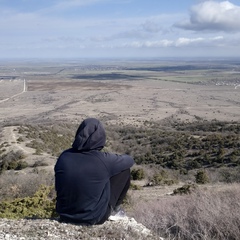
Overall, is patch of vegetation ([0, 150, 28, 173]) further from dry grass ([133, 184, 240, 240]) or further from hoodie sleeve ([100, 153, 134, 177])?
hoodie sleeve ([100, 153, 134, 177])

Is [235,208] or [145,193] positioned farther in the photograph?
[145,193]

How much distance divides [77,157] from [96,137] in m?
0.39

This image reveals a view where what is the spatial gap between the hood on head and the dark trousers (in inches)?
21.9

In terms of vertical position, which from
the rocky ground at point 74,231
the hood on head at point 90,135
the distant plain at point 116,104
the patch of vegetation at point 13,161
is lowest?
the distant plain at point 116,104

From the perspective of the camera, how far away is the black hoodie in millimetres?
4242

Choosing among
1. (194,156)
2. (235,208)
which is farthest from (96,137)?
(194,156)

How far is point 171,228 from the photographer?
559 cm

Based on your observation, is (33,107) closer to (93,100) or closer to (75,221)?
(93,100)

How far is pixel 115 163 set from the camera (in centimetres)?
440

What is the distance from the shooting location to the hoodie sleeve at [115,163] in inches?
172

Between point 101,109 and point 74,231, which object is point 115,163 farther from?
point 101,109

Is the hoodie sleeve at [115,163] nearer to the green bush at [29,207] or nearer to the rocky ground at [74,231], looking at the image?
the rocky ground at [74,231]

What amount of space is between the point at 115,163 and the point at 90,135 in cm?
56

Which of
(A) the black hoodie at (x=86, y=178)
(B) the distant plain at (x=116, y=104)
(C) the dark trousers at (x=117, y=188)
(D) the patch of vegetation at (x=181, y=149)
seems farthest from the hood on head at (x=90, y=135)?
(B) the distant plain at (x=116, y=104)
